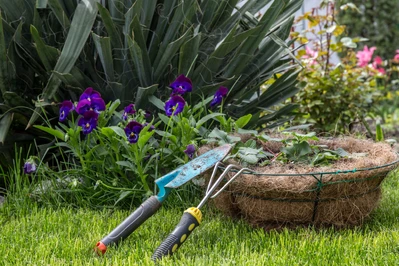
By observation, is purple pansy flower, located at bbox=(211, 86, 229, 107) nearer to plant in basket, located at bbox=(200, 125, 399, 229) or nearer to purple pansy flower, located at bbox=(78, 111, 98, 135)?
plant in basket, located at bbox=(200, 125, 399, 229)

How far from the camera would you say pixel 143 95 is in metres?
2.91

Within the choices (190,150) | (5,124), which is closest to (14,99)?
(5,124)

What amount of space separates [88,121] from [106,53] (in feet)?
1.46

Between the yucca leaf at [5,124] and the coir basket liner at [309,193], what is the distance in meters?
1.12

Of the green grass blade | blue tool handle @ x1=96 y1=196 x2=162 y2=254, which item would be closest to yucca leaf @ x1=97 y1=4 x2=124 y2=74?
the green grass blade

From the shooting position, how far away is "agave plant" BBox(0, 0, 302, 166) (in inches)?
112

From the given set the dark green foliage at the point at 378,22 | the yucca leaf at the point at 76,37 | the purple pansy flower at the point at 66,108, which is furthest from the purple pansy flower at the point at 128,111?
the dark green foliage at the point at 378,22

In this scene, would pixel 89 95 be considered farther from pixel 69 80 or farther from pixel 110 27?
pixel 110 27

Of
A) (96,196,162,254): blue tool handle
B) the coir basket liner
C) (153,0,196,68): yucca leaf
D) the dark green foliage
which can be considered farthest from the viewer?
the dark green foliage

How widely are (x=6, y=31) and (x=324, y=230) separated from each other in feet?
6.16

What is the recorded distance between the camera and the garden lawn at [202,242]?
1.91 metres

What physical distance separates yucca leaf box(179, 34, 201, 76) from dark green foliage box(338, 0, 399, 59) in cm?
527

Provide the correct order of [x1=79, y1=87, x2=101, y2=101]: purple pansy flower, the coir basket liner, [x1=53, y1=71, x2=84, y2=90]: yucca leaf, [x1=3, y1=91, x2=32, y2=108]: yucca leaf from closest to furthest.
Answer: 1. the coir basket liner
2. [x1=79, y1=87, x2=101, y2=101]: purple pansy flower
3. [x1=53, y1=71, x2=84, y2=90]: yucca leaf
4. [x1=3, y1=91, x2=32, y2=108]: yucca leaf

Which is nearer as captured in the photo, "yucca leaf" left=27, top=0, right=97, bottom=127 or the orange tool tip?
the orange tool tip
